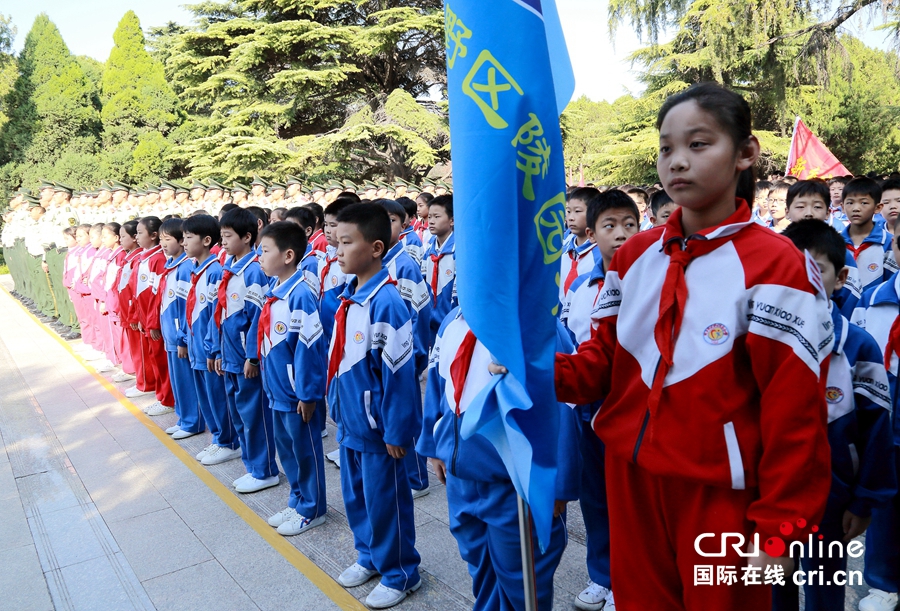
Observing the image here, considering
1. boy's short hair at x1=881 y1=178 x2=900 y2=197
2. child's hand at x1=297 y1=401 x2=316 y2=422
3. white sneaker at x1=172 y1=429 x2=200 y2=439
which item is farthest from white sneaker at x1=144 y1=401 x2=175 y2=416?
boy's short hair at x1=881 y1=178 x2=900 y2=197

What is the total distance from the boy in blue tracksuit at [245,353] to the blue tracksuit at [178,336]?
1111 mm

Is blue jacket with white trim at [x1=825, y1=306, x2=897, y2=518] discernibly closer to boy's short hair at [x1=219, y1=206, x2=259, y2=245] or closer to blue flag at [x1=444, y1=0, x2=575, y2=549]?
blue flag at [x1=444, y1=0, x2=575, y2=549]

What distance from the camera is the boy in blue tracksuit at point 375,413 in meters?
3.12

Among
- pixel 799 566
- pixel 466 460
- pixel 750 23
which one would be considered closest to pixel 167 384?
pixel 466 460

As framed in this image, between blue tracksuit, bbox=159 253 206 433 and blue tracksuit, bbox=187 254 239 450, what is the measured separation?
10.7 inches

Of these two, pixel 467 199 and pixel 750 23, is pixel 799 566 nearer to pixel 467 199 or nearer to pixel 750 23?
pixel 467 199

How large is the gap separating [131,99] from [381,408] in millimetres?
27736

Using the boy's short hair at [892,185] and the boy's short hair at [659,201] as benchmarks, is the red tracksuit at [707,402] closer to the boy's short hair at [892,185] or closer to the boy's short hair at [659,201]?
the boy's short hair at [659,201]

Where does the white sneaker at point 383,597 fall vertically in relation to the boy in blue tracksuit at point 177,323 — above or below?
below

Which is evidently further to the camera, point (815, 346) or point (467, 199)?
point (467, 199)

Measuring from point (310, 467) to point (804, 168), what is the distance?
10.3m

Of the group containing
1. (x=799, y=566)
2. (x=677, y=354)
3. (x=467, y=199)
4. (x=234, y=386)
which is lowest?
(x=799, y=566)

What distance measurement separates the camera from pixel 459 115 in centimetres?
154

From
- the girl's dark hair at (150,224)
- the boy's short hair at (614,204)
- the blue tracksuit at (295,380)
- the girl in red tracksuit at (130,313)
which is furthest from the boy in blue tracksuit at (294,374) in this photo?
the girl in red tracksuit at (130,313)
